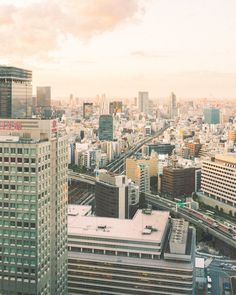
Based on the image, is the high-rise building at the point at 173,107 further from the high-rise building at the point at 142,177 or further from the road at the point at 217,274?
the road at the point at 217,274

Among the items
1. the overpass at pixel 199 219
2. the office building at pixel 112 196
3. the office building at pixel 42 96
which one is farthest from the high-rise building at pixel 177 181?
the office building at pixel 42 96

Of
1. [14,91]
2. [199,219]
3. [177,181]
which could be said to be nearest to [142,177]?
[177,181]

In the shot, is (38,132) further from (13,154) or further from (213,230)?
(213,230)

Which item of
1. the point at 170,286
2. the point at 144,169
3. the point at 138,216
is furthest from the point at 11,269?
the point at 144,169

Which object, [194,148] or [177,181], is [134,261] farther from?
[194,148]

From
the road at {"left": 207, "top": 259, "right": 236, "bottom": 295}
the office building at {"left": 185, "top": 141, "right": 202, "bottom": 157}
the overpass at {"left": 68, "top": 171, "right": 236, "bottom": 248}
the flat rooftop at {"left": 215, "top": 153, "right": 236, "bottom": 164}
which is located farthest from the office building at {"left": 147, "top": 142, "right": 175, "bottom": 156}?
the road at {"left": 207, "top": 259, "right": 236, "bottom": 295}

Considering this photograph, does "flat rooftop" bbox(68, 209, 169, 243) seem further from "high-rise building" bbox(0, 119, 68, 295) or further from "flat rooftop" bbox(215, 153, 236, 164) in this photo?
"flat rooftop" bbox(215, 153, 236, 164)
